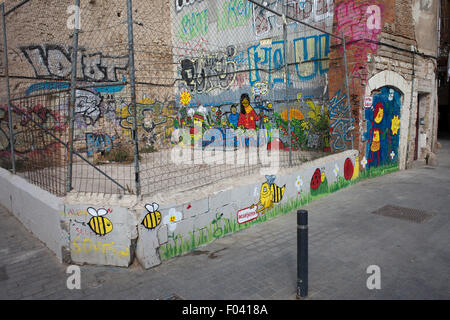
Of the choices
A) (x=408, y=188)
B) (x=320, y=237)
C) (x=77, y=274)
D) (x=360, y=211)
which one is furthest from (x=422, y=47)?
(x=77, y=274)

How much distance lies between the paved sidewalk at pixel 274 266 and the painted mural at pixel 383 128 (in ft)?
9.97

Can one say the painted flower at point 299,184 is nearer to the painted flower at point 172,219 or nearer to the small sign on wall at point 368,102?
the painted flower at point 172,219

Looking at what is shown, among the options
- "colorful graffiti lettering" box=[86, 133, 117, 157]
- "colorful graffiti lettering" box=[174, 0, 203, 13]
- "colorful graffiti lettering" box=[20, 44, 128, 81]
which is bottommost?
"colorful graffiti lettering" box=[86, 133, 117, 157]

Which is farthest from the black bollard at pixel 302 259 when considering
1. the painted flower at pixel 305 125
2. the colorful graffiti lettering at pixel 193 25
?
the colorful graffiti lettering at pixel 193 25

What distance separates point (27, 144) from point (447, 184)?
32.4 feet

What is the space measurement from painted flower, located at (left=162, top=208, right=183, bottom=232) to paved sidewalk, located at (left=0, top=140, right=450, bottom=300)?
431 mm

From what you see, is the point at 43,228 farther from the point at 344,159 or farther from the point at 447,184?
the point at 447,184

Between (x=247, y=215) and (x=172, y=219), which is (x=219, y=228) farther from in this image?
(x=172, y=219)

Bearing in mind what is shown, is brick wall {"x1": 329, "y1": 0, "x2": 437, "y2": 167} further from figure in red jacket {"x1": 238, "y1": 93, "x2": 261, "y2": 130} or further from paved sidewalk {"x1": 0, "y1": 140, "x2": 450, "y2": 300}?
figure in red jacket {"x1": 238, "y1": 93, "x2": 261, "y2": 130}

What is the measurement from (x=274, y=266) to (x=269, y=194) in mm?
1728

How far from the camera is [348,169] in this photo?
7.31 meters

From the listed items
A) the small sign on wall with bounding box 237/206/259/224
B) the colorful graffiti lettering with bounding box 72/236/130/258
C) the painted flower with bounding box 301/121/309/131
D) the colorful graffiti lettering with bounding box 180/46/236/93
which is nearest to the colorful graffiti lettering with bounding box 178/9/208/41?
the colorful graffiti lettering with bounding box 180/46/236/93

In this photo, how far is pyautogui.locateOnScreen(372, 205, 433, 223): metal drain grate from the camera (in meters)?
5.21

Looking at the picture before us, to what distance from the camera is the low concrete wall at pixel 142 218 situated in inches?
139
